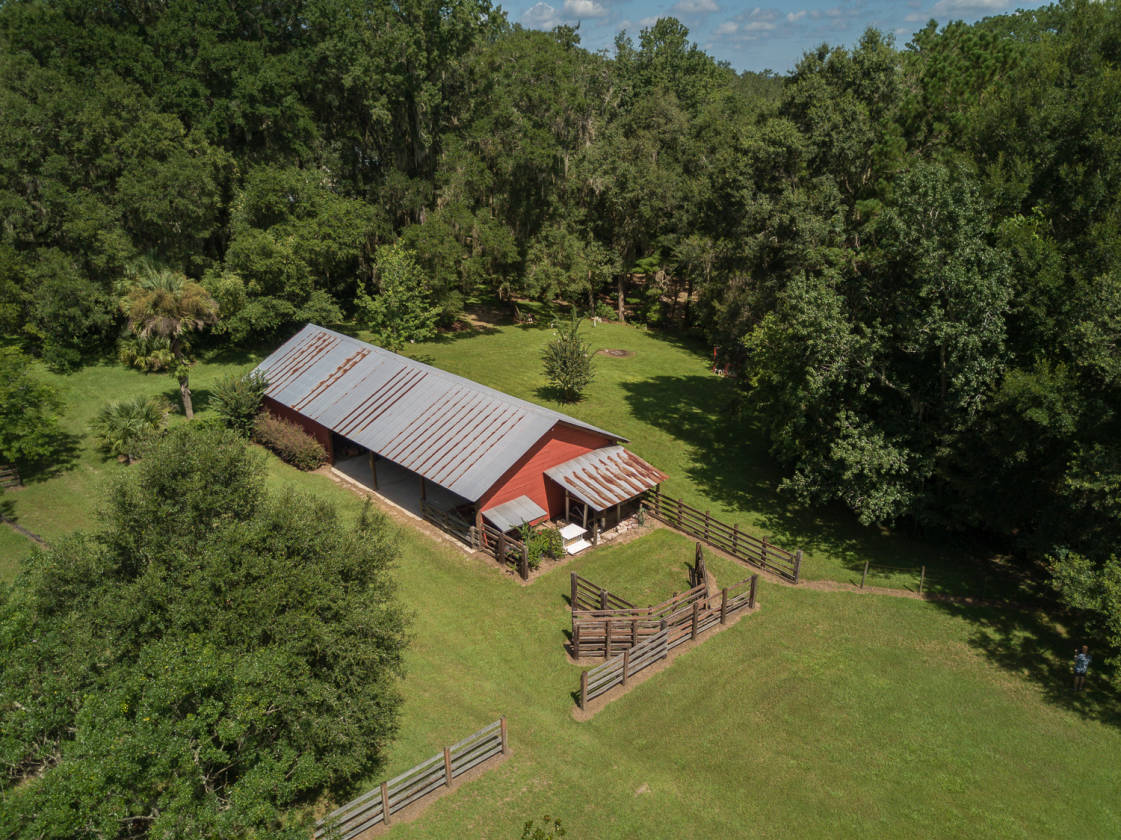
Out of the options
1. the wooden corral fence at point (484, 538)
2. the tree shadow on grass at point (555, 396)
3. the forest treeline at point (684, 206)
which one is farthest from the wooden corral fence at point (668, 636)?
the tree shadow on grass at point (555, 396)

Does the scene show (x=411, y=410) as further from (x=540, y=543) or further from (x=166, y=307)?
(x=166, y=307)

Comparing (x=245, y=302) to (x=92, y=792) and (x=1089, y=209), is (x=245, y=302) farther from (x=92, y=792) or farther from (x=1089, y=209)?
(x=1089, y=209)

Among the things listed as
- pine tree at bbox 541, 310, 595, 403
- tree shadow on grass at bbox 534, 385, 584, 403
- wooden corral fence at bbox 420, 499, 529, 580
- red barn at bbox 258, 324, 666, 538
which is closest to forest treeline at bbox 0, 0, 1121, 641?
red barn at bbox 258, 324, 666, 538

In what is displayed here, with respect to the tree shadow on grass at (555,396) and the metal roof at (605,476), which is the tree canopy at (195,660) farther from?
the tree shadow on grass at (555,396)

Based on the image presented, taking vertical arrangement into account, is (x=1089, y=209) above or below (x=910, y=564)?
above

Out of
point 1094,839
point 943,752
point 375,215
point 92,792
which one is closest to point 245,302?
point 375,215

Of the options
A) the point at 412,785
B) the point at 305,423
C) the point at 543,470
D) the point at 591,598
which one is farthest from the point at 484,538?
the point at 305,423
